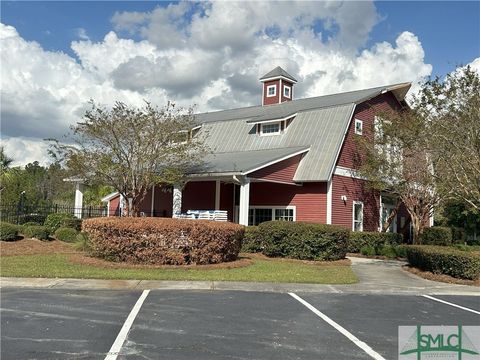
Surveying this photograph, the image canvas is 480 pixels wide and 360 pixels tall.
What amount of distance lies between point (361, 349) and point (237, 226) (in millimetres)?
9973

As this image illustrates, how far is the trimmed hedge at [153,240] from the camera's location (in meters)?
14.6

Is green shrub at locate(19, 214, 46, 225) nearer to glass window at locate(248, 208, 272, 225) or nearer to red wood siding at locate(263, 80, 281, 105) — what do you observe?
glass window at locate(248, 208, 272, 225)

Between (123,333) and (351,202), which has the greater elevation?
(351,202)

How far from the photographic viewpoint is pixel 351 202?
2442 centimetres

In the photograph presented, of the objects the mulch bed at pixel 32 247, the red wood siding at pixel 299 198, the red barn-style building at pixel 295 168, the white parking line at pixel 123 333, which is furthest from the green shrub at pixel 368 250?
the white parking line at pixel 123 333

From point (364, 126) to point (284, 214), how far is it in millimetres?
6280

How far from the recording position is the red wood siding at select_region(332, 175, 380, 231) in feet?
77.0

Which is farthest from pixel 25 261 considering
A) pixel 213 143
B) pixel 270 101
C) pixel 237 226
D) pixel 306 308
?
pixel 270 101

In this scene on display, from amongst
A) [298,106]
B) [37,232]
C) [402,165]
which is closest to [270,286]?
[37,232]

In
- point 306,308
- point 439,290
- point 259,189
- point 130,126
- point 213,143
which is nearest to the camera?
point 306,308

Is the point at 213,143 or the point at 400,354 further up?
the point at 213,143

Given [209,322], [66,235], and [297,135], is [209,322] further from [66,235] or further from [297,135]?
[297,135]

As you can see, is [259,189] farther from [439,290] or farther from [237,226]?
→ [439,290]

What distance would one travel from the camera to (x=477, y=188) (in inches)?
614
